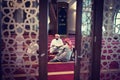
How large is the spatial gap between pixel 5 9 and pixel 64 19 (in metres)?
8.66

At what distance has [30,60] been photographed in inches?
145

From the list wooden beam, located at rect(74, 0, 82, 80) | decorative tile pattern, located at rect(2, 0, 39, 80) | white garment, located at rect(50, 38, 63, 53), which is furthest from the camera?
white garment, located at rect(50, 38, 63, 53)

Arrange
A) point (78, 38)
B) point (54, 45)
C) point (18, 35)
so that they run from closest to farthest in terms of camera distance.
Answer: point (18, 35)
point (78, 38)
point (54, 45)

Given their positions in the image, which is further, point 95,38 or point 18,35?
point 95,38

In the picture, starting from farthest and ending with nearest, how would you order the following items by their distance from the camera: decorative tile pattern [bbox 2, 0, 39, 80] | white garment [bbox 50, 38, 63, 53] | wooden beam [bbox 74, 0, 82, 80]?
white garment [bbox 50, 38, 63, 53] → wooden beam [bbox 74, 0, 82, 80] → decorative tile pattern [bbox 2, 0, 39, 80]

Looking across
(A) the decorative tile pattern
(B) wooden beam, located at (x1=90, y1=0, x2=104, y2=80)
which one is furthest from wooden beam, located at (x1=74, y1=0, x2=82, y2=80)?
(A) the decorative tile pattern

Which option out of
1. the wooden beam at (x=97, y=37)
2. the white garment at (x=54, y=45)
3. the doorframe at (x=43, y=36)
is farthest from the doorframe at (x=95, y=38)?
the white garment at (x=54, y=45)

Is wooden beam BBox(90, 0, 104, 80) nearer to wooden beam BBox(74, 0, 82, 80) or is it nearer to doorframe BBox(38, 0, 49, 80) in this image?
wooden beam BBox(74, 0, 82, 80)

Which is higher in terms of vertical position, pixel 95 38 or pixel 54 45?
pixel 95 38

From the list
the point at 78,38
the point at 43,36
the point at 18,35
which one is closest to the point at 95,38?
the point at 78,38

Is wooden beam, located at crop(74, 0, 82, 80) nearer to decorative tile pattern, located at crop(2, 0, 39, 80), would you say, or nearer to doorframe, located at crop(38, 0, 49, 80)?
doorframe, located at crop(38, 0, 49, 80)

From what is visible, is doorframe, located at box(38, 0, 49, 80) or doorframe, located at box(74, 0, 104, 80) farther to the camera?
doorframe, located at box(74, 0, 104, 80)

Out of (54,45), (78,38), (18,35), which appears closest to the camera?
(18,35)

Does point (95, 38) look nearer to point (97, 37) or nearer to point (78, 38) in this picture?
point (97, 37)
